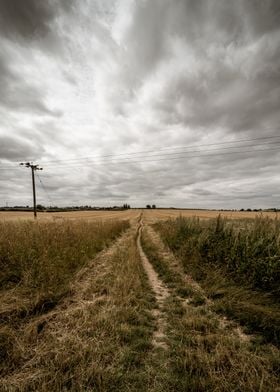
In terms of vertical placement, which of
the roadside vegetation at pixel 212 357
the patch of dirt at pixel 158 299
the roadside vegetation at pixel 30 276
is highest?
the roadside vegetation at pixel 30 276

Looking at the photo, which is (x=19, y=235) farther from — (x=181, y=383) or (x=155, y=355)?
(x=181, y=383)

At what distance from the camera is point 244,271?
638 centimetres

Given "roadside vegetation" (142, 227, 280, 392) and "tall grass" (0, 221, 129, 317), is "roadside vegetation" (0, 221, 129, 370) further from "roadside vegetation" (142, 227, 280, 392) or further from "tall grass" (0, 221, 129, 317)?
"roadside vegetation" (142, 227, 280, 392)

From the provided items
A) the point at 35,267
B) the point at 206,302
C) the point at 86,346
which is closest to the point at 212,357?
the point at 86,346

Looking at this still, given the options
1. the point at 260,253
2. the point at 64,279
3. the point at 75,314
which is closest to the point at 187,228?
the point at 260,253

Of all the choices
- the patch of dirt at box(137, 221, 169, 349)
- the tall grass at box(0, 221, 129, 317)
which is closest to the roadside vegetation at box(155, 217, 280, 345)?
the patch of dirt at box(137, 221, 169, 349)

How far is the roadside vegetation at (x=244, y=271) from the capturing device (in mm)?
4188

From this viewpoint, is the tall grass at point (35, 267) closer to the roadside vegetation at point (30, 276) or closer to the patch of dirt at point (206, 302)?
the roadside vegetation at point (30, 276)

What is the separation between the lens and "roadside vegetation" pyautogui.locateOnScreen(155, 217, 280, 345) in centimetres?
419

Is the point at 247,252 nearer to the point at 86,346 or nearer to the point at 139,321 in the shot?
the point at 139,321

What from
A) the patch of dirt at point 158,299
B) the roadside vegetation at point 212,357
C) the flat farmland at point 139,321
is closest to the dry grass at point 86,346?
the flat farmland at point 139,321

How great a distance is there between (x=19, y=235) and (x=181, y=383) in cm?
680

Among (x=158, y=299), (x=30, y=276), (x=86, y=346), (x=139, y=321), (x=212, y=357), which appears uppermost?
(x=30, y=276)

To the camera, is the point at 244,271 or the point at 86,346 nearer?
the point at 86,346
